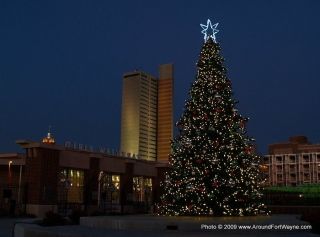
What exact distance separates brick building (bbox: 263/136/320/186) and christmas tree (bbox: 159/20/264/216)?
8539 cm

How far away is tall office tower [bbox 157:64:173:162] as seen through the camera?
131125 millimetres

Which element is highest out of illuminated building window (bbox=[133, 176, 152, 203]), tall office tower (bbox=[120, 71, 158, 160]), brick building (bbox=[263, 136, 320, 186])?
tall office tower (bbox=[120, 71, 158, 160])

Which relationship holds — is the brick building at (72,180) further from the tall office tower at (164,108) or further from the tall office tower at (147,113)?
the tall office tower at (147,113)

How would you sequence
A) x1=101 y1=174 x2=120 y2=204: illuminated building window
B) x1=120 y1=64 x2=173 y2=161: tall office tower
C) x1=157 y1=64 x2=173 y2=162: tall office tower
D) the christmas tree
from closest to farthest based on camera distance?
the christmas tree
x1=101 y1=174 x2=120 y2=204: illuminated building window
x1=157 y1=64 x2=173 y2=162: tall office tower
x1=120 y1=64 x2=173 y2=161: tall office tower

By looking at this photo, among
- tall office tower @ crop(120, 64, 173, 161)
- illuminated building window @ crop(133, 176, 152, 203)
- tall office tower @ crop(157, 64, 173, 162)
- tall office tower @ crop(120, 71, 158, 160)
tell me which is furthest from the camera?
tall office tower @ crop(120, 71, 158, 160)

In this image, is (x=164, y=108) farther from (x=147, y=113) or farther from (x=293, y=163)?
(x=293, y=163)

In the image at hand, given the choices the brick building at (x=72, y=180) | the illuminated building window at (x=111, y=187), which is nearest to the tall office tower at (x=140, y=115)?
the brick building at (x=72, y=180)

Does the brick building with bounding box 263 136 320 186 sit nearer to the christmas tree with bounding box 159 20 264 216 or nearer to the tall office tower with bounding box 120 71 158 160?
the tall office tower with bounding box 120 71 158 160

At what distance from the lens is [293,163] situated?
112188mm

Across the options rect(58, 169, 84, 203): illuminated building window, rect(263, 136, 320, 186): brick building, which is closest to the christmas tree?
rect(58, 169, 84, 203): illuminated building window

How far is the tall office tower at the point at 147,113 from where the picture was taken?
134625 millimetres

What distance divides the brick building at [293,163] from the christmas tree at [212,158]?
85.4 m

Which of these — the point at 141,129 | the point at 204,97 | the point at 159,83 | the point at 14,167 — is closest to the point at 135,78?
the point at 159,83

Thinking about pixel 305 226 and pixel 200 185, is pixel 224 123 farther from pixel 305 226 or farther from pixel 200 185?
pixel 305 226
